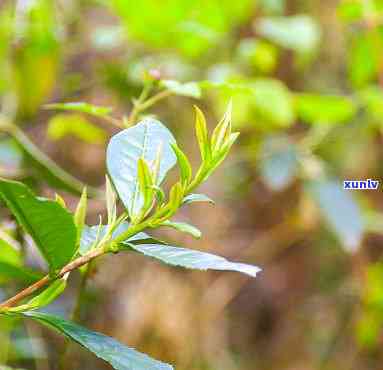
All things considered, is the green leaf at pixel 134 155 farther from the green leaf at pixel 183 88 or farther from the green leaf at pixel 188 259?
the green leaf at pixel 183 88

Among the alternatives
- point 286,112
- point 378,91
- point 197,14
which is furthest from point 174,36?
point 378,91

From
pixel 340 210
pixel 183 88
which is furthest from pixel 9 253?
pixel 340 210

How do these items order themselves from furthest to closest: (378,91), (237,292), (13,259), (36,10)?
(237,292) < (378,91) < (36,10) < (13,259)

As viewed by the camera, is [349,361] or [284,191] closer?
[349,361]

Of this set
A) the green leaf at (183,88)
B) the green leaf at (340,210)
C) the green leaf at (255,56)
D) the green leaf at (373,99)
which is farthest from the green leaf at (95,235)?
the green leaf at (255,56)

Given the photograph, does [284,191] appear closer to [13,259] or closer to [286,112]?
[286,112]
